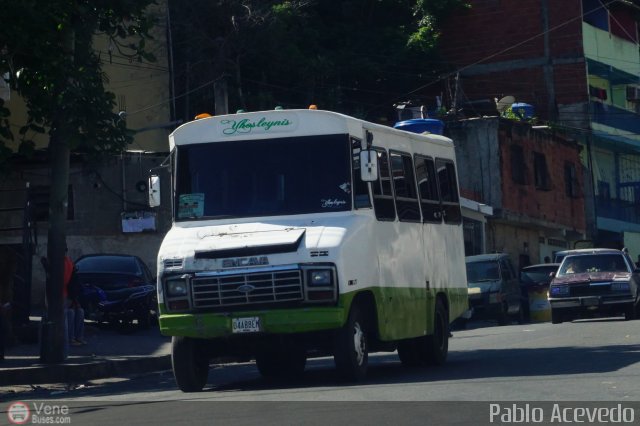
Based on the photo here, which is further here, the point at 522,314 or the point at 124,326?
the point at 522,314

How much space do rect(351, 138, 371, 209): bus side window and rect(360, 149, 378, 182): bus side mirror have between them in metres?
0.30

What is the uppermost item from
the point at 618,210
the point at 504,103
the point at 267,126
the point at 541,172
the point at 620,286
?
the point at 504,103

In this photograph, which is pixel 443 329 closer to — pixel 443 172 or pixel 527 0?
pixel 443 172

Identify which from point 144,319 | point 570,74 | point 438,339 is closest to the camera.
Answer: point 438,339

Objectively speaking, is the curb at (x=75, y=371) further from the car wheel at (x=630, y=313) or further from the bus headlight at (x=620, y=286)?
the car wheel at (x=630, y=313)

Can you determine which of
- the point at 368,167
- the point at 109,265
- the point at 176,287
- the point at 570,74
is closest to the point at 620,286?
the point at 109,265

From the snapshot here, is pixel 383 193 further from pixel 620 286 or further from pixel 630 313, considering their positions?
pixel 630 313

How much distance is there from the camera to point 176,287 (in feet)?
44.9

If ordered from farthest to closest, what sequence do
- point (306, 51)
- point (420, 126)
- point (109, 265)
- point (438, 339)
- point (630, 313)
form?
point (306, 51)
point (630, 313)
point (109, 265)
point (420, 126)
point (438, 339)

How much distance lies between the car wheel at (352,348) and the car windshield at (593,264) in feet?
53.0

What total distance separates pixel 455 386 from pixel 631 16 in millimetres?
49563

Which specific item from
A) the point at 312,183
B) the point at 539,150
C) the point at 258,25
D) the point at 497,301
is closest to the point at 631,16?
the point at 539,150

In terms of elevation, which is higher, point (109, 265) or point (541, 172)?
point (541, 172)

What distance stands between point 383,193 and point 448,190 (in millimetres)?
3281
